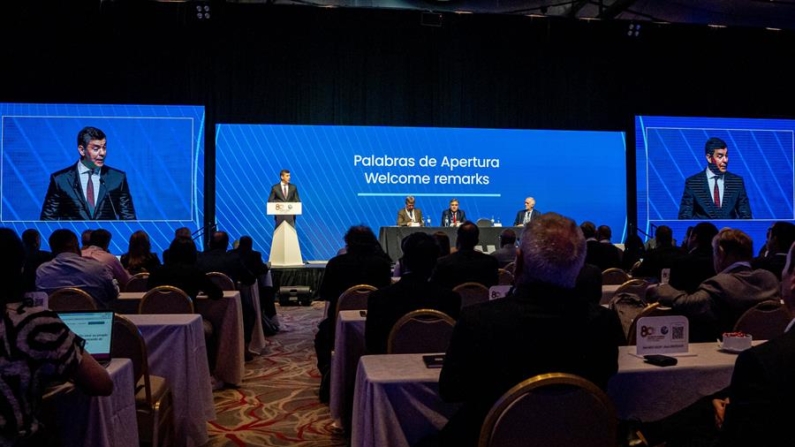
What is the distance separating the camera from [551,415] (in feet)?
5.97

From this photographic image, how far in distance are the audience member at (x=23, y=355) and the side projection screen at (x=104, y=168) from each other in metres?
10.2

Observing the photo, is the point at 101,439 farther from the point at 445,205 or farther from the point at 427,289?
the point at 445,205

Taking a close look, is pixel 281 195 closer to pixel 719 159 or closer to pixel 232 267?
pixel 232 267

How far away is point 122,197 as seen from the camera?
1155 cm

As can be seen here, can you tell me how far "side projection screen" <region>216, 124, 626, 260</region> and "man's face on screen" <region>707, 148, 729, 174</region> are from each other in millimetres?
2201

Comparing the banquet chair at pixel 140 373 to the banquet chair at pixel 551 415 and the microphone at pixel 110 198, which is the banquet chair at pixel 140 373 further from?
the microphone at pixel 110 198

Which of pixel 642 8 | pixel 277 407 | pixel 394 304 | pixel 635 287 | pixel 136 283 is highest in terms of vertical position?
pixel 642 8

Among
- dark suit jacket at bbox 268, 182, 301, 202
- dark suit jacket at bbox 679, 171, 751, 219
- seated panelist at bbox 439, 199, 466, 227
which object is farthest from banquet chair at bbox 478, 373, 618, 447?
dark suit jacket at bbox 679, 171, 751, 219

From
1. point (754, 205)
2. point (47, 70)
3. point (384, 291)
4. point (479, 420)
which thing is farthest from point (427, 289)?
point (754, 205)

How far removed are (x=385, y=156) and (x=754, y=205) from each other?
7.13m

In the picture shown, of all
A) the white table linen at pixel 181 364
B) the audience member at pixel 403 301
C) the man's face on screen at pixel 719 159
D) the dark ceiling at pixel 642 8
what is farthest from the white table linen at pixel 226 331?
the man's face on screen at pixel 719 159

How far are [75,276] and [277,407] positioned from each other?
1.53 metres

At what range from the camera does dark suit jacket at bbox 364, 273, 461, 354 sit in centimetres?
330

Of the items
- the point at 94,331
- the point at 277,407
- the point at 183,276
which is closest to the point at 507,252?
the point at 277,407
